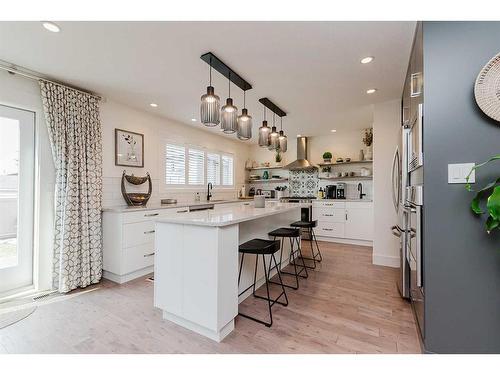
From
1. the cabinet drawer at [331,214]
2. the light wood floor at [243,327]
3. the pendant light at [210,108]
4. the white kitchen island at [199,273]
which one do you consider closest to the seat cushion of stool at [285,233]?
the light wood floor at [243,327]

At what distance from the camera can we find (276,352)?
1.54m

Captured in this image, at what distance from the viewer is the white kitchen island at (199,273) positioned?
1.67m

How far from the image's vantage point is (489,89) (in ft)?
4.29

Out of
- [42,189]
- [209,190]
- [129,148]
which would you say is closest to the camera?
[42,189]

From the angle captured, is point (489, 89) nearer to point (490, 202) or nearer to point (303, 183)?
point (490, 202)

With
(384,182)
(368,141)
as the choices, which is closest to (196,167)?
(384,182)

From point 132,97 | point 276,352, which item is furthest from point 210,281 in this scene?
point 132,97

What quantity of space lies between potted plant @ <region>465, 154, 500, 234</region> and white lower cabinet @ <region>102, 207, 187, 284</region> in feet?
10.5

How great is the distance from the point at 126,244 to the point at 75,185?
92 cm

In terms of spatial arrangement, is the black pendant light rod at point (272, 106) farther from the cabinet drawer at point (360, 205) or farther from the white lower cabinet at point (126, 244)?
the cabinet drawer at point (360, 205)

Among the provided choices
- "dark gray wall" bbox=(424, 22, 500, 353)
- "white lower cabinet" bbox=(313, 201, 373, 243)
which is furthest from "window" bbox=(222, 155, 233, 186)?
"dark gray wall" bbox=(424, 22, 500, 353)

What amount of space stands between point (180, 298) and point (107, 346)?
0.56 metres

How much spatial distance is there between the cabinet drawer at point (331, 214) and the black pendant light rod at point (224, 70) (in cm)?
323

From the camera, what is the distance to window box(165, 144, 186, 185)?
13.6 feet
